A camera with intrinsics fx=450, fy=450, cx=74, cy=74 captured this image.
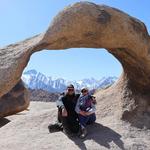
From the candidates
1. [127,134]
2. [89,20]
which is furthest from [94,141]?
[89,20]

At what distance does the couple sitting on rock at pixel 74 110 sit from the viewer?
13508 millimetres

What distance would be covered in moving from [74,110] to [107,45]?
88.8 inches

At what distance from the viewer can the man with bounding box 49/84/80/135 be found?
13.5 metres

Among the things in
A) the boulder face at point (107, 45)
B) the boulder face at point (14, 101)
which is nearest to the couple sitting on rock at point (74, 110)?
the boulder face at point (107, 45)

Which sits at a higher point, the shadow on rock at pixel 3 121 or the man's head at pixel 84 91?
the man's head at pixel 84 91

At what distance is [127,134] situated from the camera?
1336cm

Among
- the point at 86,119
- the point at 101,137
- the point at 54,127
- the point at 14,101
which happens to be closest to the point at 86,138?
the point at 101,137

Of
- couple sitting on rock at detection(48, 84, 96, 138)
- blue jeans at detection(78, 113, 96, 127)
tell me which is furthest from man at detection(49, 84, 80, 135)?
blue jeans at detection(78, 113, 96, 127)

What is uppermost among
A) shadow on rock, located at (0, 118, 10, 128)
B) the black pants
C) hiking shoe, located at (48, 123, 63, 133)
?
the black pants

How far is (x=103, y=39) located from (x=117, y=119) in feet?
8.75

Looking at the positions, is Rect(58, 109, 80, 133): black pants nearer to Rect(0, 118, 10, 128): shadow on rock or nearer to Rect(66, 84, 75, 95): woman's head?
Rect(66, 84, 75, 95): woman's head

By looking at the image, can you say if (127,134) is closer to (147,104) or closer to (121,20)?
(147,104)

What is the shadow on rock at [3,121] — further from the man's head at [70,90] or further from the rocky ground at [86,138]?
the man's head at [70,90]

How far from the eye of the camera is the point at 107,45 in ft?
45.8
